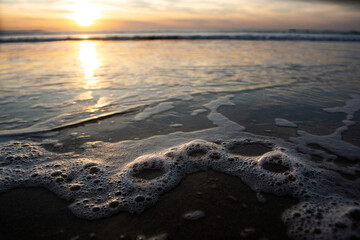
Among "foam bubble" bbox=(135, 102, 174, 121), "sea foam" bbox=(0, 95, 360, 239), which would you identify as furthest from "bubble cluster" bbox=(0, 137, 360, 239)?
"foam bubble" bbox=(135, 102, 174, 121)

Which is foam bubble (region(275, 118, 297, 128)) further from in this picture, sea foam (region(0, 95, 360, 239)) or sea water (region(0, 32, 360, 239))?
sea foam (region(0, 95, 360, 239))

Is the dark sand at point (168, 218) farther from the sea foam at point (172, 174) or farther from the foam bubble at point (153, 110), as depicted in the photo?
the foam bubble at point (153, 110)

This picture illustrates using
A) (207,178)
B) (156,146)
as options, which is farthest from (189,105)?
(207,178)

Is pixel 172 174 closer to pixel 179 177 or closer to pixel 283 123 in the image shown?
pixel 179 177

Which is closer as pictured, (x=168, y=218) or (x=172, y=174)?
(x=168, y=218)

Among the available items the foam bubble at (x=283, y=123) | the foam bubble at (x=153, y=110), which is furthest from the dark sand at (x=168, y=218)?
the foam bubble at (x=153, y=110)

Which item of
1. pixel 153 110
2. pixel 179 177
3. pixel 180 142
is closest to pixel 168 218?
pixel 179 177
